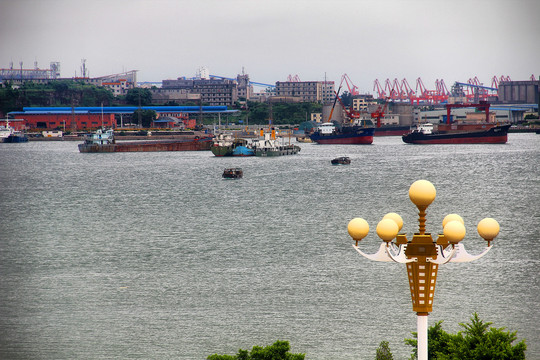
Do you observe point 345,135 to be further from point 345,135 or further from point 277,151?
point 277,151

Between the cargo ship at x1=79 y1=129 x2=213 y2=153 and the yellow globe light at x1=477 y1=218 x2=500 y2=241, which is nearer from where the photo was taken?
the yellow globe light at x1=477 y1=218 x2=500 y2=241

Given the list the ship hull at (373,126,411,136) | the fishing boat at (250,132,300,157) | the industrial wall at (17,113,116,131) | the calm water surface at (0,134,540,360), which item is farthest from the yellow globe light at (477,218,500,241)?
the ship hull at (373,126,411,136)

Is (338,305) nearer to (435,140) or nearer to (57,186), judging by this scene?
(57,186)

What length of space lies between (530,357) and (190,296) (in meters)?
4.60

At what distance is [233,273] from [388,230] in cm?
828

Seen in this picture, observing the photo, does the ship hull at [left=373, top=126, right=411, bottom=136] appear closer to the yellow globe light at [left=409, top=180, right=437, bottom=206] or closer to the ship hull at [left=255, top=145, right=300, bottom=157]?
the ship hull at [left=255, top=145, right=300, bottom=157]

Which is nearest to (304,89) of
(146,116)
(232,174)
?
(146,116)

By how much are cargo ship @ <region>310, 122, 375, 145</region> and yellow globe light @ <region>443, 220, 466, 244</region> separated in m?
51.1

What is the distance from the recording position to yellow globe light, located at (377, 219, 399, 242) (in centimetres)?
326

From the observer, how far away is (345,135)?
2162 inches

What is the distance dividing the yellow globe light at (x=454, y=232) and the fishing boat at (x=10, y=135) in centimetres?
6337

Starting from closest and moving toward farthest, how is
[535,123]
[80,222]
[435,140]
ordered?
[80,222], [435,140], [535,123]

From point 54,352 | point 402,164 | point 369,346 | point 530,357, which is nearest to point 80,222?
point 54,352

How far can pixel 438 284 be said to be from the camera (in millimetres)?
10516
